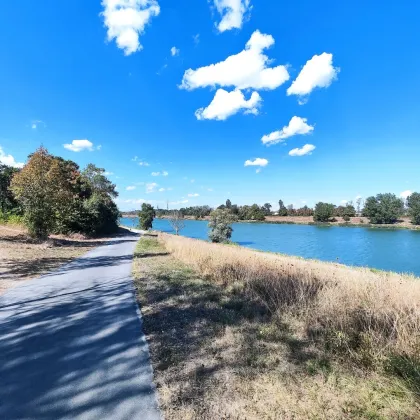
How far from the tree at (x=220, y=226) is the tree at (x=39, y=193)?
32.2 meters

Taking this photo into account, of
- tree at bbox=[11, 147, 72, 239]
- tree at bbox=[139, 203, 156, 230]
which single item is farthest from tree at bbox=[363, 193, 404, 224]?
tree at bbox=[11, 147, 72, 239]

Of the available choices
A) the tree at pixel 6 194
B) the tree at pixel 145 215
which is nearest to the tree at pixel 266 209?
the tree at pixel 145 215

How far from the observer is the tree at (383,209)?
325 ft

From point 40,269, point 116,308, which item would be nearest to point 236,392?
point 116,308

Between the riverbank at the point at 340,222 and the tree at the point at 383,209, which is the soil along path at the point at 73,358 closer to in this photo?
the riverbank at the point at 340,222

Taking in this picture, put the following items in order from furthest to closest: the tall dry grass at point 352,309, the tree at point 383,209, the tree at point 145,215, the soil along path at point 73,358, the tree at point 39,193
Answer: the tree at point 383,209 → the tree at point 145,215 → the tree at point 39,193 → the tall dry grass at point 352,309 → the soil along path at point 73,358

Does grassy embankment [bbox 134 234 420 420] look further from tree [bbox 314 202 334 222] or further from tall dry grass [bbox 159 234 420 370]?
tree [bbox 314 202 334 222]

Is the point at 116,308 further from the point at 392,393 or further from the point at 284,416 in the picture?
the point at 392,393

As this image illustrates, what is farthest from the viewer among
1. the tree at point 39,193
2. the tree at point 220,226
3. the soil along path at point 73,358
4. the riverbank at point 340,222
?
the riverbank at point 340,222

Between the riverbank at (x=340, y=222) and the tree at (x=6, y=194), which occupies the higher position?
the tree at (x=6, y=194)

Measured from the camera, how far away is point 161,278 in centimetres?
898

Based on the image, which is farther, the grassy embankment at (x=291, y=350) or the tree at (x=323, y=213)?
the tree at (x=323, y=213)

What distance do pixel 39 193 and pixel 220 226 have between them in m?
34.1

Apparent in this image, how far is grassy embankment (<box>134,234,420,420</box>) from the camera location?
8.91 feet
